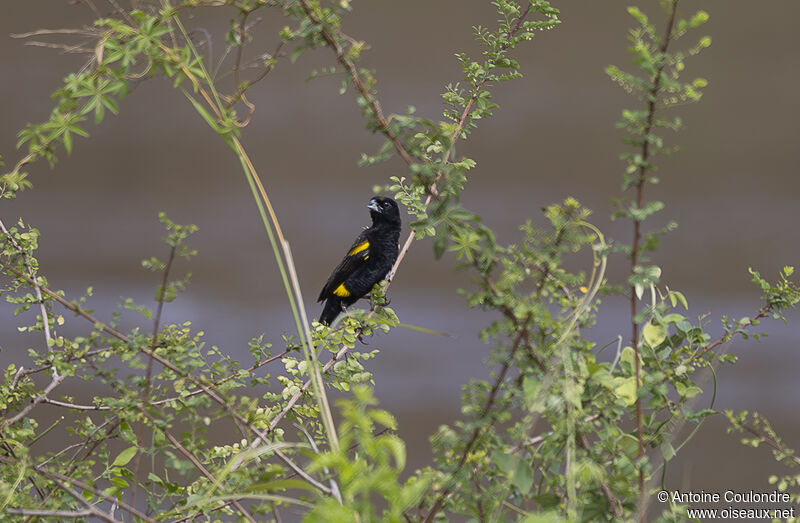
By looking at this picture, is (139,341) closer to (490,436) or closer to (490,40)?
(490,436)

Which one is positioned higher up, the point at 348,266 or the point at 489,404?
the point at 348,266

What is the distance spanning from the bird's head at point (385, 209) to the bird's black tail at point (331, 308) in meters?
0.19

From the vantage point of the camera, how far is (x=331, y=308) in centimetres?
172

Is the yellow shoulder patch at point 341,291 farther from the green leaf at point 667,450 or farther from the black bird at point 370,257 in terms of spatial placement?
the green leaf at point 667,450

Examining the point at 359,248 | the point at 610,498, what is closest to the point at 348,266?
the point at 359,248

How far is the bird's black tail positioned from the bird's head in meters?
0.19

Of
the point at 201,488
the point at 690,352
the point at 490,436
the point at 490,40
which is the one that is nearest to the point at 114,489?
the point at 201,488

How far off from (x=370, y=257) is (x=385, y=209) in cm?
10

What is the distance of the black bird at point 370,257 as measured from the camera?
1.63m

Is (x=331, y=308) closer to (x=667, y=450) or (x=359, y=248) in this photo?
(x=359, y=248)

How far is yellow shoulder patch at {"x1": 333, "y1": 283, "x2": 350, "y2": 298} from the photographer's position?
1659 millimetres

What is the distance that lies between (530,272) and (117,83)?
0.33 m

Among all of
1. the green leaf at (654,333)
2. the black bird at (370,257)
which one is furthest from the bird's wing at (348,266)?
the green leaf at (654,333)

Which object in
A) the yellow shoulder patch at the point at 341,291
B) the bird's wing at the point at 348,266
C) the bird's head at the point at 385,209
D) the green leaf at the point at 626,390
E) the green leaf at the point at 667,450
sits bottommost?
the green leaf at the point at 667,450
